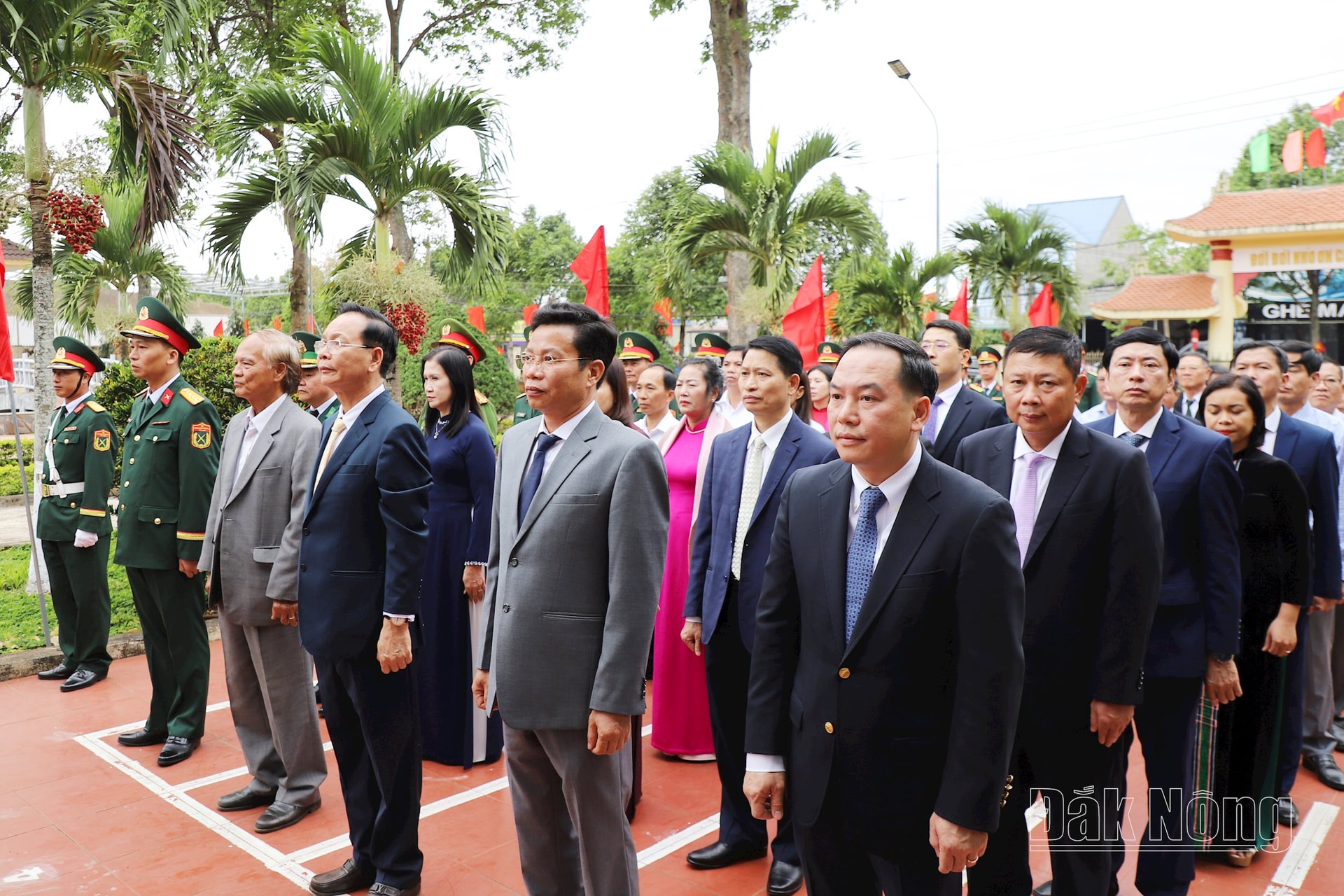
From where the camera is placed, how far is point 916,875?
82.2 inches

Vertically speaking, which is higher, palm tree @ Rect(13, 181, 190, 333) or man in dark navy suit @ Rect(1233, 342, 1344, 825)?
palm tree @ Rect(13, 181, 190, 333)

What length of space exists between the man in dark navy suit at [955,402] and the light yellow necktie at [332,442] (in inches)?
113

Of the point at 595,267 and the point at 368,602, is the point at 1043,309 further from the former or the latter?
the point at 368,602

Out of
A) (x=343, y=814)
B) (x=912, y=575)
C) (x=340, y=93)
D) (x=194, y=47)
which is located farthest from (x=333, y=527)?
(x=194, y=47)

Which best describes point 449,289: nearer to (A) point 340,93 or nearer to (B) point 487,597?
(A) point 340,93

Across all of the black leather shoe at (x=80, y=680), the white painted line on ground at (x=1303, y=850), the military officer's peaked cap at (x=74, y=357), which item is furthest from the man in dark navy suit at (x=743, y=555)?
the military officer's peaked cap at (x=74, y=357)

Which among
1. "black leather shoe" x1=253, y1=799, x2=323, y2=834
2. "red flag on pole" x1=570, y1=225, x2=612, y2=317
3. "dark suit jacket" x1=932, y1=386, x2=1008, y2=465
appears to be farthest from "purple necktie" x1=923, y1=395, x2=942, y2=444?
"black leather shoe" x1=253, y1=799, x2=323, y2=834

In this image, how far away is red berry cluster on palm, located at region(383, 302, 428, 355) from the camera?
280 inches

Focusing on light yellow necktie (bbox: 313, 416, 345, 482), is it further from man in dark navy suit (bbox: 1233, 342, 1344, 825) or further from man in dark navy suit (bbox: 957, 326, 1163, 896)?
man in dark navy suit (bbox: 1233, 342, 1344, 825)

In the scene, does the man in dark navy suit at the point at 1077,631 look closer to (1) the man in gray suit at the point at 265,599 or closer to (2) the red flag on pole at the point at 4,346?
(1) the man in gray suit at the point at 265,599

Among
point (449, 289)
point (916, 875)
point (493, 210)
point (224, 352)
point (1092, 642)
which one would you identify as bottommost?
point (916, 875)

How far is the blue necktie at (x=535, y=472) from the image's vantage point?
9.32 ft

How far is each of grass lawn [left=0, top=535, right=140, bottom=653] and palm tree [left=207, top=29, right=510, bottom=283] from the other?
290cm

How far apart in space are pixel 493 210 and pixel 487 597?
18.1 feet
